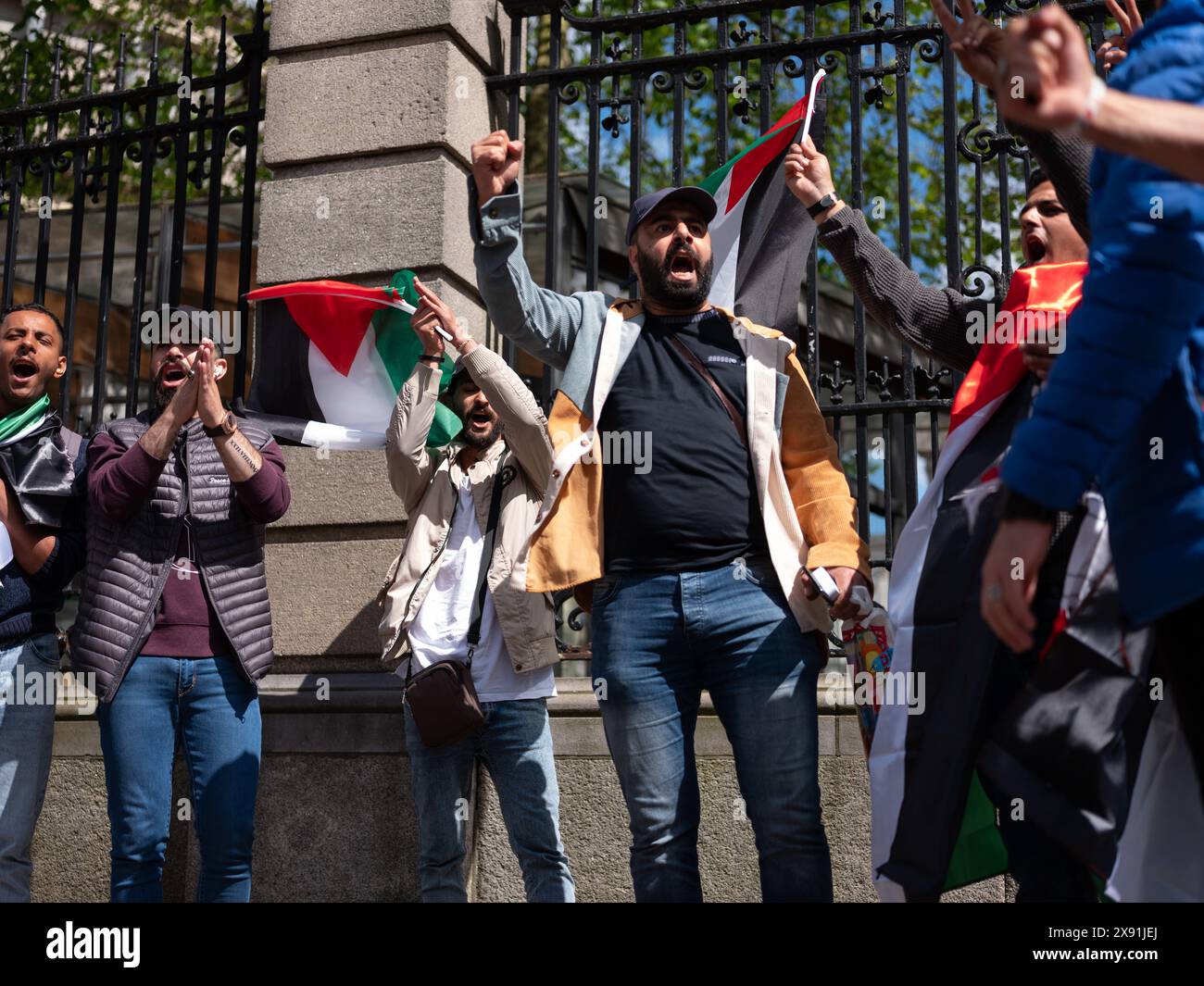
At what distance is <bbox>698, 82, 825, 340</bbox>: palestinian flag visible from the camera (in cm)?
488

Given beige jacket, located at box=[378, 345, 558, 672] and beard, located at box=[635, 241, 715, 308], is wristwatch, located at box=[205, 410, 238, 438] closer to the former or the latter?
beige jacket, located at box=[378, 345, 558, 672]

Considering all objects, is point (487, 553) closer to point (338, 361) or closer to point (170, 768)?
point (338, 361)

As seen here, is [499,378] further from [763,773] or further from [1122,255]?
[1122,255]

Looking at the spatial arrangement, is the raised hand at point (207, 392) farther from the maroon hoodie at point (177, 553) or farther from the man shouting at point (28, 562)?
the man shouting at point (28, 562)

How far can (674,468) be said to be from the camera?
4012 millimetres

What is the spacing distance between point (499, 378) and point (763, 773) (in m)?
1.51

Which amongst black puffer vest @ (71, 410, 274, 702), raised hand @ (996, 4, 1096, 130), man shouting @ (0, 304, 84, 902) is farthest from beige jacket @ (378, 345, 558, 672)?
raised hand @ (996, 4, 1096, 130)

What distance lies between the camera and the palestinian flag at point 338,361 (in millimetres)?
5406

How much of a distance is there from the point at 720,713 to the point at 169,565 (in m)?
2.00

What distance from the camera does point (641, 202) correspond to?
433cm

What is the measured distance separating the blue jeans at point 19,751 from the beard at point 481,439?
1.68 m

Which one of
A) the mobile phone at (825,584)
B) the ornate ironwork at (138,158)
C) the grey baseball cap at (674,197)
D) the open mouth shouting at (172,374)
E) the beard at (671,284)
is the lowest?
the mobile phone at (825,584)

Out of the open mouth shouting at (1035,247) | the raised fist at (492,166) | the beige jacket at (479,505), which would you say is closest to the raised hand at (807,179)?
the open mouth shouting at (1035,247)

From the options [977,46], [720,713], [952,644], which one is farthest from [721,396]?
[977,46]
